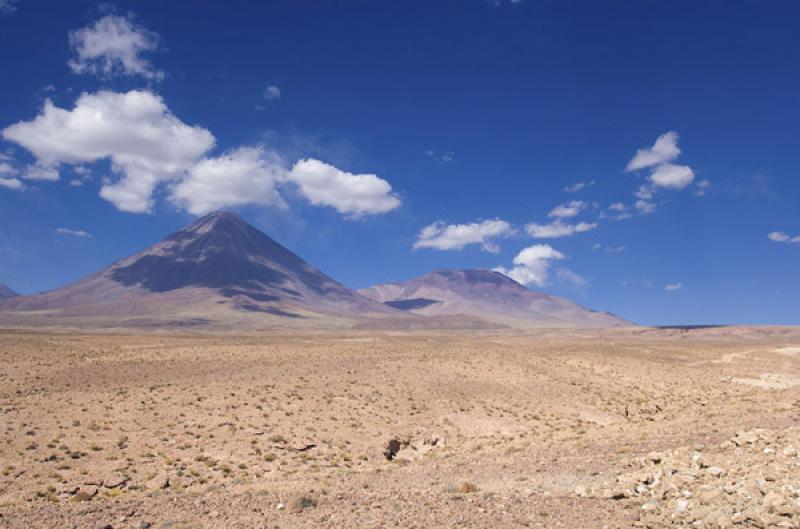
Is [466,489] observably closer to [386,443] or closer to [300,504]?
[300,504]

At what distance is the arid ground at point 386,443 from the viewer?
11.5 meters

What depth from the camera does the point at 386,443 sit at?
21953mm

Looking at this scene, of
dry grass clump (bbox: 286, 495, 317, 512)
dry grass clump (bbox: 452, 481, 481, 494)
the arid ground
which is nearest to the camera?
the arid ground

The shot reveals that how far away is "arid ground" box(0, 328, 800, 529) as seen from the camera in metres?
11.5

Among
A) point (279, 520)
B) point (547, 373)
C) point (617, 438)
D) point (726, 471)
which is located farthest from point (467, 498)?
point (547, 373)

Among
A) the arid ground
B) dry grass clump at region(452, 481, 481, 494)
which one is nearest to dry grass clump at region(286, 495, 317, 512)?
the arid ground

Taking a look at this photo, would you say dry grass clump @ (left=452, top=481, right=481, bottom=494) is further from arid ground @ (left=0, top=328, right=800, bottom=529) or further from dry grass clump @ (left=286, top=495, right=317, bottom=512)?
dry grass clump @ (left=286, top=495, right=317, bottom=512)

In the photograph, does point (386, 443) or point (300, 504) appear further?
point (386, 443)

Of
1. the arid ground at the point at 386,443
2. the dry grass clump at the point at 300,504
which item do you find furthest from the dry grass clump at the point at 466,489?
the dry grass clump at the point at 300,504

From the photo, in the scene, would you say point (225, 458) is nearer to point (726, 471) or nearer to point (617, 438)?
point (617, 438)

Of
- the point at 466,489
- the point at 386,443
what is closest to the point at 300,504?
the point at 466,489

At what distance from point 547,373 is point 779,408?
17015 mm

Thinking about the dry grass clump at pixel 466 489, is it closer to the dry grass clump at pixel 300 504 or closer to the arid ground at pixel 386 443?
the arid ground at pixel 386 443

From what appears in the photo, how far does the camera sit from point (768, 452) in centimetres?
1277
